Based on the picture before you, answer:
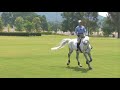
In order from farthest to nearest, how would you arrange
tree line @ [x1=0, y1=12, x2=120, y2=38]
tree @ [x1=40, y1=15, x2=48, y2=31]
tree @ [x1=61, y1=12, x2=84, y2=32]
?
tree @ [x1=61, y1=12, x2=84, y2=32] < tree line @ [x1=0, y1=12, x2=120, y2=38] < tree @ [x1=40, y1=15, x2=48, y2=31]

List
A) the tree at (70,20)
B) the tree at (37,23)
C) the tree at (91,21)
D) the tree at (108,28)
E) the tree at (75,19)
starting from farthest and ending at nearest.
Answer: the tree at (108,28), the tree at (91,21), the tree at (75,19), the tree at (70,20), the tree at (37,23)

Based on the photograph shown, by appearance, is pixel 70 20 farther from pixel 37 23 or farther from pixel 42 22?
pixel 37 23

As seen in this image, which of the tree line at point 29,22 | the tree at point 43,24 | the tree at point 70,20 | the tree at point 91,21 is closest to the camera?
the tree at point 43,24

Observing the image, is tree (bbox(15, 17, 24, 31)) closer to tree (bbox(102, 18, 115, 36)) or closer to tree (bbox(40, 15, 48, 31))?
tree (bbox(40, 15, 48, 31))

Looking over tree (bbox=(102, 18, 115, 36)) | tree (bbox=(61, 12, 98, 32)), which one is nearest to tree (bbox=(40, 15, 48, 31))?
tree (bbox=(61, 12, 98, 32))

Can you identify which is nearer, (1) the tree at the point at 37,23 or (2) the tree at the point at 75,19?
(1) the tree at the point at 37,23

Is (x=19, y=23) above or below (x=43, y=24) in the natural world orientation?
above

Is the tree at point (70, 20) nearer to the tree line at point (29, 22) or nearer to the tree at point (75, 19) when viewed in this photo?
the tree at point (75, 19)

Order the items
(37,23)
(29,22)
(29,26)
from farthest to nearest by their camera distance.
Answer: (29,26) < (29,22) < (37,23)

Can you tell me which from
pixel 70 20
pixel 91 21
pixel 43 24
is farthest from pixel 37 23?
pixel 91 21

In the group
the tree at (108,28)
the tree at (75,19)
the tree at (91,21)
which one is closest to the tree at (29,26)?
the tree at (75,19)
